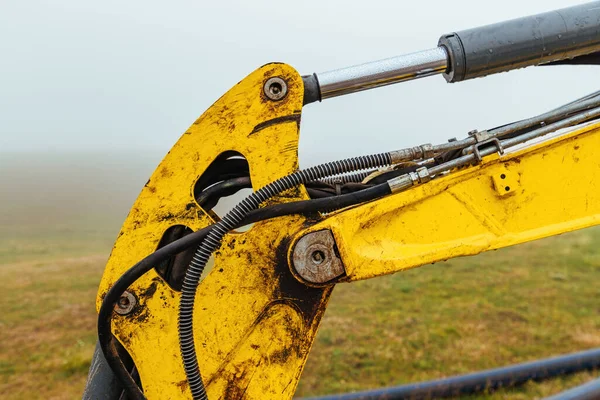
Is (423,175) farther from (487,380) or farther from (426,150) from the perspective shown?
(487,380)

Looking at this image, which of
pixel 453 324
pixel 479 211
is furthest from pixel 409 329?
pixel 479 211

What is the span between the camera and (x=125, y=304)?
1.46 metres

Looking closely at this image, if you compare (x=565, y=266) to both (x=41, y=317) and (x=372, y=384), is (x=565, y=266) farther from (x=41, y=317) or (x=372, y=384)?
(x=41, y=317)

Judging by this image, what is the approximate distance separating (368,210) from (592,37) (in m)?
0.80

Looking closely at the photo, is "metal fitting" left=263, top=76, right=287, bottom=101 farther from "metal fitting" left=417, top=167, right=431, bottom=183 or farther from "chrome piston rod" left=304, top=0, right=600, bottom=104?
"metal fitting" left=417, top=167, right=431, bottom=183

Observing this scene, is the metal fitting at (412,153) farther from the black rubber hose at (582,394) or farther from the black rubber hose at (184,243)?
the black rubber hose at (582,394)

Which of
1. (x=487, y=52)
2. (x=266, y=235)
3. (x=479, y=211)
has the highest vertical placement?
(x=487, y=52)

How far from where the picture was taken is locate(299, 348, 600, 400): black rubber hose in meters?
3.77

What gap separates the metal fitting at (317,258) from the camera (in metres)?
1.40

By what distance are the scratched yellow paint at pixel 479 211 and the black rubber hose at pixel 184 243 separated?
0.14 ft

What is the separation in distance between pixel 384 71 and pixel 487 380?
325 cm

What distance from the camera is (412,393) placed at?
3807 millimetres

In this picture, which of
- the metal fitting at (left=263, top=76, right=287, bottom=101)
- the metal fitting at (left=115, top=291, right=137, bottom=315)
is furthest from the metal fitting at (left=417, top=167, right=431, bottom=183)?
the metal fitting at (left=115, top=291, right=137, bottom=315)

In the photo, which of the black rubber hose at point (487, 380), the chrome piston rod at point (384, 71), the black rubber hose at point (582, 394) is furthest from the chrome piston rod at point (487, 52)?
the black rubber hose at point (487, 380)
